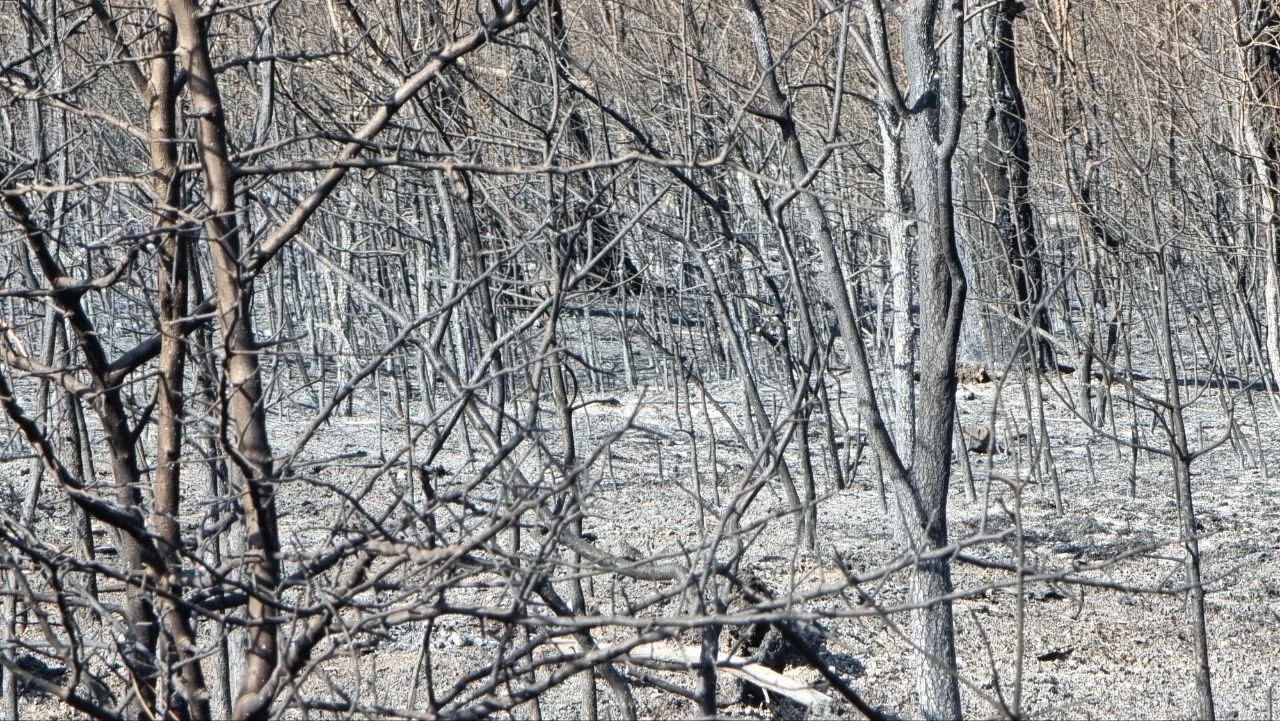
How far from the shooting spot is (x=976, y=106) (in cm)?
1057

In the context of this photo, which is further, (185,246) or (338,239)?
(338,239)

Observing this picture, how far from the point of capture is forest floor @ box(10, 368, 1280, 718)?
477 cm

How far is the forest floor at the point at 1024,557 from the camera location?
4773 millimetres

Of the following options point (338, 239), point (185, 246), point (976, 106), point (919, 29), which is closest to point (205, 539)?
point (185, 246)

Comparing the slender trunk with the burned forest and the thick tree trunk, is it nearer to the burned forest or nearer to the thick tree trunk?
the burned forest

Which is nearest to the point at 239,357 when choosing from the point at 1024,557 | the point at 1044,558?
the point at 1024,557

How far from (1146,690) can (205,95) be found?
3824 mm

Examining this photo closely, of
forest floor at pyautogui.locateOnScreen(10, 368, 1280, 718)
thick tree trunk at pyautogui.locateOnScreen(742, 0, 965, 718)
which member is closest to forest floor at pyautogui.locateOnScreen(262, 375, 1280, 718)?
forest floor at pyautogui.locateOnScreen(10, 368, 1280, 718)

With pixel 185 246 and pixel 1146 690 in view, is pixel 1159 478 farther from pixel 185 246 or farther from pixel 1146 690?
pixel 185 246

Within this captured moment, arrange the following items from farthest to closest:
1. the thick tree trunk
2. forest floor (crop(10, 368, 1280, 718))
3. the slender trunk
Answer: forest floor (crop(10, 368, 1280, 718)) → the thick tree trunk → the slender trunk

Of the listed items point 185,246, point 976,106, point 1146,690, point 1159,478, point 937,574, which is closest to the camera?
point 185,246

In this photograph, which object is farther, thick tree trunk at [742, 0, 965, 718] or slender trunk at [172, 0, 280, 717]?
thick tree trunk at [742, 0, 965, 718]

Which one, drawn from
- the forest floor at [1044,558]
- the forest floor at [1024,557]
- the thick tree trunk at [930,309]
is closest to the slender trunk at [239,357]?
the forest floor at [1024,557]

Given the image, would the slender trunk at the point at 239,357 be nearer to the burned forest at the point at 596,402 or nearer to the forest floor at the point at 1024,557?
the burned forest at the point at 596,402
